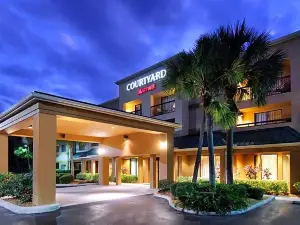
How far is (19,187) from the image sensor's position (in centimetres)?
1220

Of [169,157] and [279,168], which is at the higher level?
[169,157]

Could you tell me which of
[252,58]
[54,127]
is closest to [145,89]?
[252,58]

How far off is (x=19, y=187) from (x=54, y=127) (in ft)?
9.61

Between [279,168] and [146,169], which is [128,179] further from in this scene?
[279,168]

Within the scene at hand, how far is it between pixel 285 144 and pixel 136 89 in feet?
52.1

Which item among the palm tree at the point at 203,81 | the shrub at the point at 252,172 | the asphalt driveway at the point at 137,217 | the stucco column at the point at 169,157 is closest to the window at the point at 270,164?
the shrub at the point at 252,172

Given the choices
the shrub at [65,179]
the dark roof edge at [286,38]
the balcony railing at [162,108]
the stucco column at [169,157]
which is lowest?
the shrub at [65,179]

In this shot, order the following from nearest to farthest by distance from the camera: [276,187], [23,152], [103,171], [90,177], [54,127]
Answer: [54,127] < [276,187] < [103,171] < [90,177] < [23,152]

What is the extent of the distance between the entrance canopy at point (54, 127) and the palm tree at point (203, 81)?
3285 millimetres

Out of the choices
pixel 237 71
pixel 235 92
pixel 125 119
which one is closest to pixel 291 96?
pixel 235 92

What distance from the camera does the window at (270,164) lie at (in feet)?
61.1

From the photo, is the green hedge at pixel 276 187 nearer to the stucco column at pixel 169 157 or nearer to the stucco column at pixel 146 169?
the stucco column at pixel 169 157

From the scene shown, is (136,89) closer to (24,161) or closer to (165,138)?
(165,138)

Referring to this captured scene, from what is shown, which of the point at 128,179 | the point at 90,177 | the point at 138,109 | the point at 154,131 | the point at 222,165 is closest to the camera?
the point at 154,131
